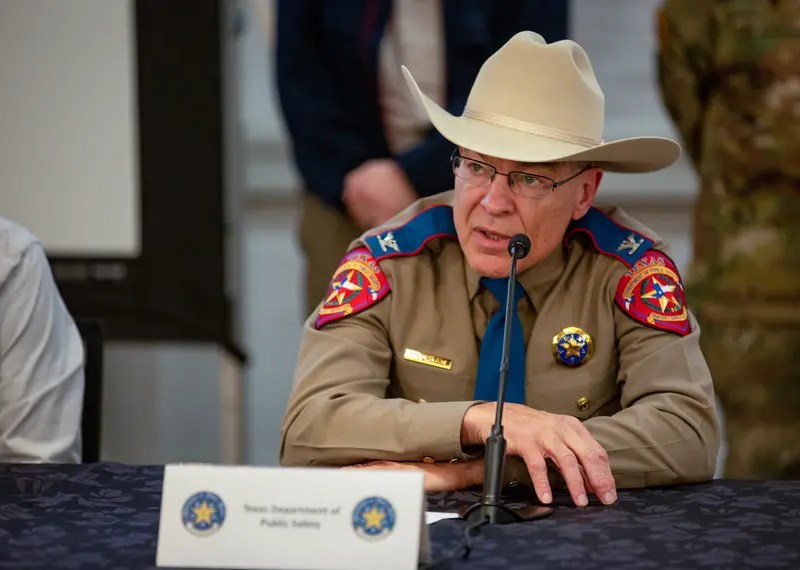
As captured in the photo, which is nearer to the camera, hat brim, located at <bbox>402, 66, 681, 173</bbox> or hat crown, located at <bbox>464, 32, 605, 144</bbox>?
hat brim, located at <bbox>402, 66, 681, 173</bbox>

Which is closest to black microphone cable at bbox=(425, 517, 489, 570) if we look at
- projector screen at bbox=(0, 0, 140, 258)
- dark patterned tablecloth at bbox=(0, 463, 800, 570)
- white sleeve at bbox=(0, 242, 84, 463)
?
dark patterned tablecloth at bbox=(0, 463, 800, 570)

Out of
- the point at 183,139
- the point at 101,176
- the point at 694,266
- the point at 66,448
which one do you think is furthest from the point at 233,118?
the point at 66,448

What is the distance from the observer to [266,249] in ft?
18.5

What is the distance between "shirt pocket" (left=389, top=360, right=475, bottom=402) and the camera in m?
2.69

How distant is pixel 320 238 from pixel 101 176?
2.66 feet

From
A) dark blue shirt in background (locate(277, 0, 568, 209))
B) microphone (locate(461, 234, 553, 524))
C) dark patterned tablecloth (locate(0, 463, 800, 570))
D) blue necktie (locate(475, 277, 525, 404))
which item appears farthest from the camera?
dark blue shirt in background (locate(277, 0, 568, 209))

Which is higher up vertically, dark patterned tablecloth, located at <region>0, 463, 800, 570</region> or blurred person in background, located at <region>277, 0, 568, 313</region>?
blurred person in background, located at <region>277, 0, 568, 313</region>

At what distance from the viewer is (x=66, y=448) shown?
9.26 feet

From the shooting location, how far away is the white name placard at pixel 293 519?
73.2 inches

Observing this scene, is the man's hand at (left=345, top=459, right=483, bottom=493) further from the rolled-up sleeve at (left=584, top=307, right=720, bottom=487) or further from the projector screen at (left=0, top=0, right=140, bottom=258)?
the projector screen at (left=0, top=0, right=140, bottom=258)

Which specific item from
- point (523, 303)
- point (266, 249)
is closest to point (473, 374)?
point (523, 303)

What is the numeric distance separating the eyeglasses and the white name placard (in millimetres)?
887

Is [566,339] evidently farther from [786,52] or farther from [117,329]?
[117,329]

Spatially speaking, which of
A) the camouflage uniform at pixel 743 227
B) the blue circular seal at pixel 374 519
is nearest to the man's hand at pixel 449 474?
the blue circular seal at pixel 374 519
